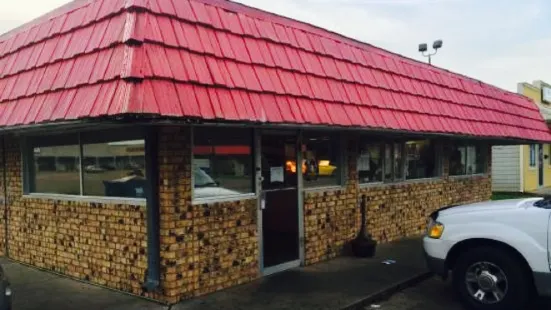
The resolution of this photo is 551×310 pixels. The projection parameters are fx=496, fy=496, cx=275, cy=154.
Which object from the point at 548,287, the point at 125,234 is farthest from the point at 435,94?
the point at 125,234

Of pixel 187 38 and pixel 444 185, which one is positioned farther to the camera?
pixel 444 185

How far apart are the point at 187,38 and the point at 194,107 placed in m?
0.95

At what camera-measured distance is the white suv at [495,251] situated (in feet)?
17.6

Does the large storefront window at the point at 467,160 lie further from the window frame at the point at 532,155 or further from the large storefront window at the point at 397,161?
the window frame at the point at 532,155

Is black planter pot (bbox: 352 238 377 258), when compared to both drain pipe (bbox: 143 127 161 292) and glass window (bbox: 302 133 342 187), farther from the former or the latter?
drain pipe (bbox: 143 127 161 292)

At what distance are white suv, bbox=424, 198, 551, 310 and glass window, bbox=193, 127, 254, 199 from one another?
2.60 meters

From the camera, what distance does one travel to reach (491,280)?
221 inches

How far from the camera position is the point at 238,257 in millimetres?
6641

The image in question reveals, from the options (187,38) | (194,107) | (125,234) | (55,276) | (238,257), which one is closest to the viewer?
(194,107)

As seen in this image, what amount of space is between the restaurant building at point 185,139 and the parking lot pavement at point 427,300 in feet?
5.74

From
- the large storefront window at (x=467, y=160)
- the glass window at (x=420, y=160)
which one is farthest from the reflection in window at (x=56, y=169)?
the large storefront window at (x=467, y=160)

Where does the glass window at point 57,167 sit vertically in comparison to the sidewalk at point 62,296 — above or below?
above

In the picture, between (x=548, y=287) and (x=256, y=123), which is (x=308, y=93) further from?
(x=548, y=287)

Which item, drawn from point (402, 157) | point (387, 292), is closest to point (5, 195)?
point (387, 292)
